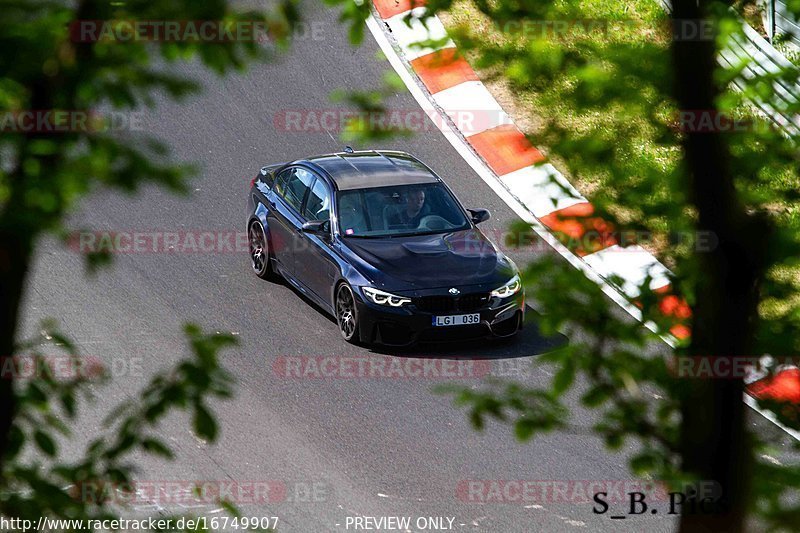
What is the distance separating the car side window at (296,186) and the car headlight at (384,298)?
5.83ft

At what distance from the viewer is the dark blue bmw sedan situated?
38.5ft

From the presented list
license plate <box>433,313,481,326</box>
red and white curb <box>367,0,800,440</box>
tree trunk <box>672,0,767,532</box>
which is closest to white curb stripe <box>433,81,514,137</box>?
red and white curb <box>367,0,800,440</box>

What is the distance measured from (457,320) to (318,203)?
2.21 metres

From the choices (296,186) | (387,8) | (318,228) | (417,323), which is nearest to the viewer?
(417,323)

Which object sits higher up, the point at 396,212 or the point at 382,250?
the point at 396,212

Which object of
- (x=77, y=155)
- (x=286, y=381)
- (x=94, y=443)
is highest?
(x=77, y=155)

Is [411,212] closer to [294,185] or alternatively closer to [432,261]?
[432,261]

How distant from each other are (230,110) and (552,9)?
40.4 feet

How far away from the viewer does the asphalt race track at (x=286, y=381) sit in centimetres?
952

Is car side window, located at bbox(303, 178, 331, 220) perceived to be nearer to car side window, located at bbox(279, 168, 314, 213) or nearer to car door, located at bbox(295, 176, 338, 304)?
car door, located at bbox(295, 176, 338, 304)

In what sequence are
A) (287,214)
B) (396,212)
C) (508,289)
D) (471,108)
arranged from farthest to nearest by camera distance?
(471,108)
(287,214)
(396,212)
(508,289)

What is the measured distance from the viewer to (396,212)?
12.6 meters

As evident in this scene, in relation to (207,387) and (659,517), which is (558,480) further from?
(207,387)

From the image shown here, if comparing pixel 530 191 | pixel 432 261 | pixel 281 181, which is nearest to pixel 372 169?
pixel 281 181
